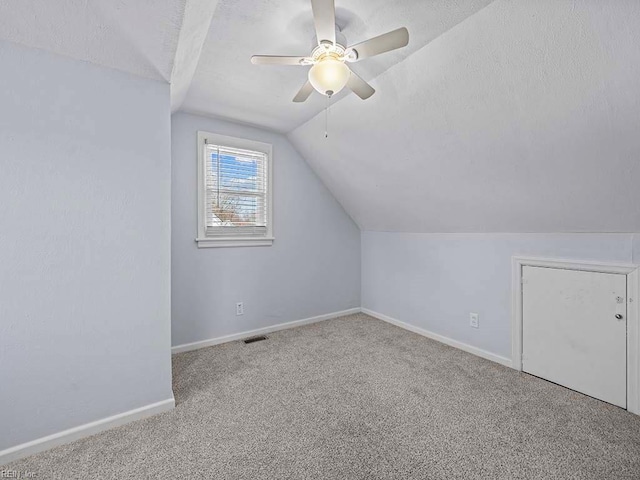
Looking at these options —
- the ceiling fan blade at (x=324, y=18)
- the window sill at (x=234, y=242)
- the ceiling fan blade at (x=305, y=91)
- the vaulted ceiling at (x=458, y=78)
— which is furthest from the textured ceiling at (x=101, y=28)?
the window sill at (x=234, y=242)

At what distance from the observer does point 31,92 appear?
144 cm

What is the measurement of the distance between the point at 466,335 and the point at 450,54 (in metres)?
2.30

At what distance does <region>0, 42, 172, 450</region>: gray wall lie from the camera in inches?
56.2

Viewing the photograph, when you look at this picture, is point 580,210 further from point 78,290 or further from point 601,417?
point 78,290

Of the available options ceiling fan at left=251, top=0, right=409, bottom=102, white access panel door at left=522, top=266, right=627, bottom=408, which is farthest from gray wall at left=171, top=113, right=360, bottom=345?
white access panel door at left=522, top=266, right=627, bottom=408

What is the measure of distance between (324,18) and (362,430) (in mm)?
2041

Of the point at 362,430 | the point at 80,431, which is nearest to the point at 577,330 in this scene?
the point at 362,430

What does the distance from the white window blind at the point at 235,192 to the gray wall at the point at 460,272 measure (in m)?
1.53

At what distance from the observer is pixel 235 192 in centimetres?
296

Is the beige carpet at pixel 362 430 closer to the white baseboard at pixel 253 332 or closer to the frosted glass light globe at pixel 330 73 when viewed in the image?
the white baseboard at pixel 253 332

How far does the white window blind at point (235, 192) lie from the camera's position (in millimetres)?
2838

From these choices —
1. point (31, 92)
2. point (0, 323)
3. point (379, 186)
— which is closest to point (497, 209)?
point (379, 186)

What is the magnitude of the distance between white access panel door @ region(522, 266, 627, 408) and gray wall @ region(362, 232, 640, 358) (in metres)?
0.14

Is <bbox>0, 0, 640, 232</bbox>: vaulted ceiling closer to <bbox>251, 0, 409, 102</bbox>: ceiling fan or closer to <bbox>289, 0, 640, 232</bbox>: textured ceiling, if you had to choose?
<bbox>289, 0, 640, 232</bbox>: textured ceiling
